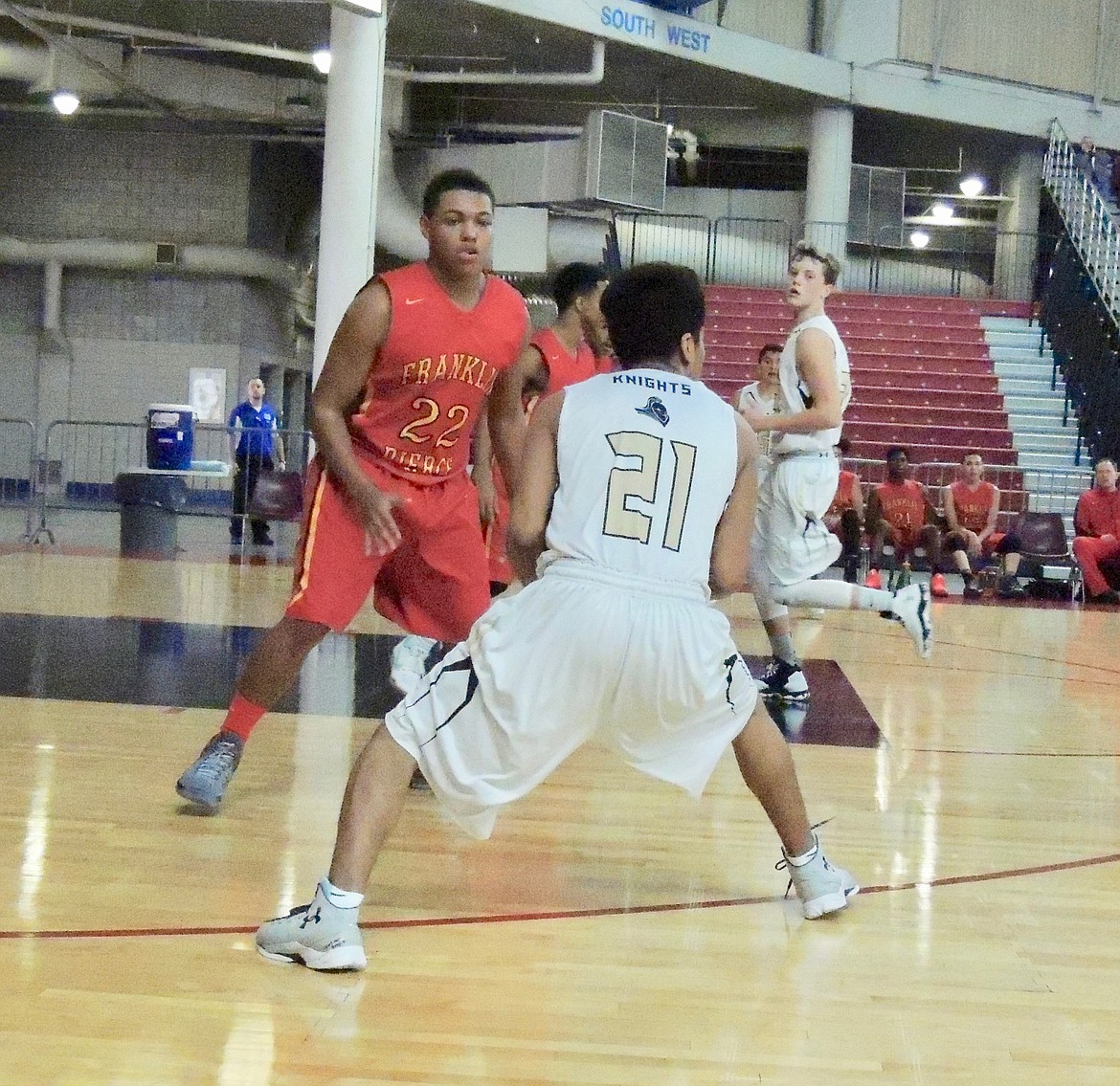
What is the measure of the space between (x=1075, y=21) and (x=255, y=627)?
19672mm

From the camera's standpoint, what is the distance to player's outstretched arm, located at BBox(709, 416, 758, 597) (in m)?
3.41

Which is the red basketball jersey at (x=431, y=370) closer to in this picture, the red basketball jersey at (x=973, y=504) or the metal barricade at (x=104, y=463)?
the red basketball jersey at (x=973, y=504)

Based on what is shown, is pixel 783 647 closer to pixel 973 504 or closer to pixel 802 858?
pixel 802 858

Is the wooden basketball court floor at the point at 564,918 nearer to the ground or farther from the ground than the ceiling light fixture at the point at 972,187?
nearer to the ground

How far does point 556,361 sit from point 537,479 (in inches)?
115

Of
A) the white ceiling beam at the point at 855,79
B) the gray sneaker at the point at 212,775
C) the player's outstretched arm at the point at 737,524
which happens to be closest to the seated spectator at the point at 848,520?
the white ceiling beam at the point at 855,79

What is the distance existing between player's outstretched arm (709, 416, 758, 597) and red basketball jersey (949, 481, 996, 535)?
39.4ft

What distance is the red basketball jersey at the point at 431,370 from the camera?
4242 millimetres

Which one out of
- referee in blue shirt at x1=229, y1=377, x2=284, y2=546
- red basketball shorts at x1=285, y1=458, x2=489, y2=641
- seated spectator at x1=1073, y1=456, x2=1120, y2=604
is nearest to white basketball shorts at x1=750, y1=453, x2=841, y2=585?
red basketball shorts at x1=285, y1=458, x2=489, y2=641

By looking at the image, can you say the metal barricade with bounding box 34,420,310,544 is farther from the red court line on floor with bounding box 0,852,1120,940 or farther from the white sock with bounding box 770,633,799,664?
the red court line on floor with bounding box 0,852,1120,940

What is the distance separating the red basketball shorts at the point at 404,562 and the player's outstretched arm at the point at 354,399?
108 millimetres

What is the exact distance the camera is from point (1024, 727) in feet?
21.7

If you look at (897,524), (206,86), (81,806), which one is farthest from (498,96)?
(81,806)

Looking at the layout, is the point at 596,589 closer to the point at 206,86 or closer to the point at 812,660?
the point at 812,660
